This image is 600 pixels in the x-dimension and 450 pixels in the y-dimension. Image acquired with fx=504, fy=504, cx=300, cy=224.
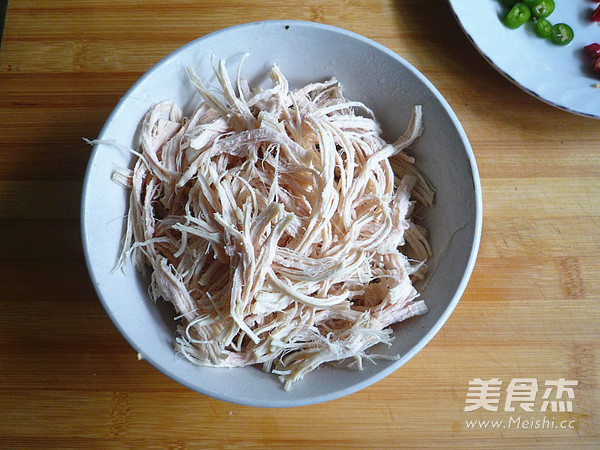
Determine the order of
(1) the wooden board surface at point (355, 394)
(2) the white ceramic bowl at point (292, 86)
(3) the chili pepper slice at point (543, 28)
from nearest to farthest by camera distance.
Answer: (2) the white ceramic bowl at point (292, 86)
(1) the wooden board surface at point (355, 394)
(3) the chili pepper slice at point (543, 28)

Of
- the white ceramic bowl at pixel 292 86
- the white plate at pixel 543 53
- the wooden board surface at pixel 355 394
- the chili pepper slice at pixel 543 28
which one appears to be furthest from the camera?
the chili pepper slice at pixel 543 28

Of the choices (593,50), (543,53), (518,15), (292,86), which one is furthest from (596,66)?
(292,86)

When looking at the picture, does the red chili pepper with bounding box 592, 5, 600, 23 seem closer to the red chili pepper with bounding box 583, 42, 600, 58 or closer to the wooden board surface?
the red chili pepper with bounding box 583, 42, 600, 58

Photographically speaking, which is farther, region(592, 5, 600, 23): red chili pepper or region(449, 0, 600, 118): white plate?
region(592, 5, 600, 23): red chili pepper

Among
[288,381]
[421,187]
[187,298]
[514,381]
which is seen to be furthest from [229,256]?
[514,381]

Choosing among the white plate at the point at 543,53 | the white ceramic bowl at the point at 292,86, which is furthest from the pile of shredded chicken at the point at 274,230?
the white plate at the point at 543,53

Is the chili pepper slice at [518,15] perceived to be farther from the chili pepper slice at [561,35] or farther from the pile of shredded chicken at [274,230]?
the pile of shredded chicken at [274,230]
